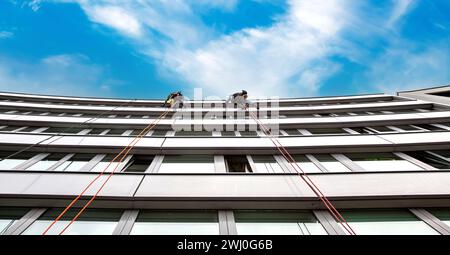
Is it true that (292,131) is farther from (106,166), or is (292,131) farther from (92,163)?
(92,163)

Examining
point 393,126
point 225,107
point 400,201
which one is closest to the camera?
point 400,201

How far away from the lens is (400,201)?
5.23m

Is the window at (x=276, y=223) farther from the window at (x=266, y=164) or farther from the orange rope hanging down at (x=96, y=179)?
the orange rope hanging down at (x=96, y=179)

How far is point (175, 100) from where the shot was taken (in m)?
16.1

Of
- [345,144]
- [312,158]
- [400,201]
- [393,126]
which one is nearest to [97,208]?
[312,158]

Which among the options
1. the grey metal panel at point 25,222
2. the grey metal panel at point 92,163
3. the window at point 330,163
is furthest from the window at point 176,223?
the window at point 330,163

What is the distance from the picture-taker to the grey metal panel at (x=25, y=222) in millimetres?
4564

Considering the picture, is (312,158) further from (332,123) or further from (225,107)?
(225,107)

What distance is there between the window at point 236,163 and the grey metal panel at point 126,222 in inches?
139

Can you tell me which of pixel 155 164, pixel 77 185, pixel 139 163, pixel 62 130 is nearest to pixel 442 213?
pixel 155 164

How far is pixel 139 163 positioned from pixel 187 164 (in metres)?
1.77

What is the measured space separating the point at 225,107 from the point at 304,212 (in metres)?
11.2

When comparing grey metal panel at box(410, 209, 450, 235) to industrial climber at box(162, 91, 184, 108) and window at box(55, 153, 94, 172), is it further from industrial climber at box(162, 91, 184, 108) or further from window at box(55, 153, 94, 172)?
industrial climber at box(162, 91, 184, 108)
